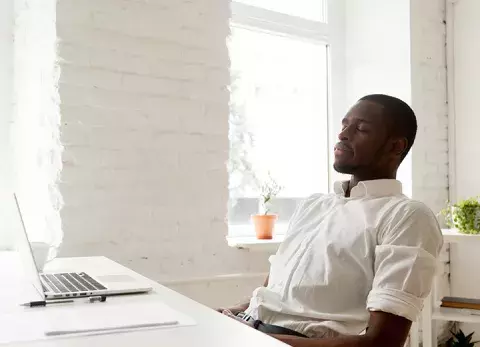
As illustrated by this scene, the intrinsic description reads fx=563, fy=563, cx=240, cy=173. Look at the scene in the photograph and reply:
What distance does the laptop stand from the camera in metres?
0.97

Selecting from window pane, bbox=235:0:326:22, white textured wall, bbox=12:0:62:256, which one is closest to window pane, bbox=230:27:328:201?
window pane, bbox=235:0:326:22

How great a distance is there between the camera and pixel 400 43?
2.63 metres

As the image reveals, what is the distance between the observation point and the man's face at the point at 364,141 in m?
1.40

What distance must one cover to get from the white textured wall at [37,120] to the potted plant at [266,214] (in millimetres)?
837

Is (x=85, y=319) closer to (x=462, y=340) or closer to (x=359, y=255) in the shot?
(x=359, y=255)

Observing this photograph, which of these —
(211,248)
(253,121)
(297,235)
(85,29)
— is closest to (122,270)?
(297,235)

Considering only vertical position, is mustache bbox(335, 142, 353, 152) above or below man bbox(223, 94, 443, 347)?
above

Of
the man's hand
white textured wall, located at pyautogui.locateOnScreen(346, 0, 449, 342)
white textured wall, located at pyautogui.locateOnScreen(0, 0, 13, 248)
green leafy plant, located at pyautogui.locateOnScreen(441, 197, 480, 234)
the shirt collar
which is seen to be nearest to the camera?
the shirt collar

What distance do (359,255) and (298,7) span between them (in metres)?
1.74

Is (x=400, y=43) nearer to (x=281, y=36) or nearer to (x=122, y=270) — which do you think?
(x=281, y=36)

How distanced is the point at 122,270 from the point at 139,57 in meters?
0.85

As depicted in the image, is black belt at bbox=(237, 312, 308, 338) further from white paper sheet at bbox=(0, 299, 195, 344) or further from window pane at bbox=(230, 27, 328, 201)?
window pane at bbox=(230, 27, 328, 201)

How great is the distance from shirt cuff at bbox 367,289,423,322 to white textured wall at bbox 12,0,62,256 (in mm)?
1071

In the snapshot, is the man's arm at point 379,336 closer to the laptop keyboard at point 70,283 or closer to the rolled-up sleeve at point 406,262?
the rolled-up sleeve at point 406,262
